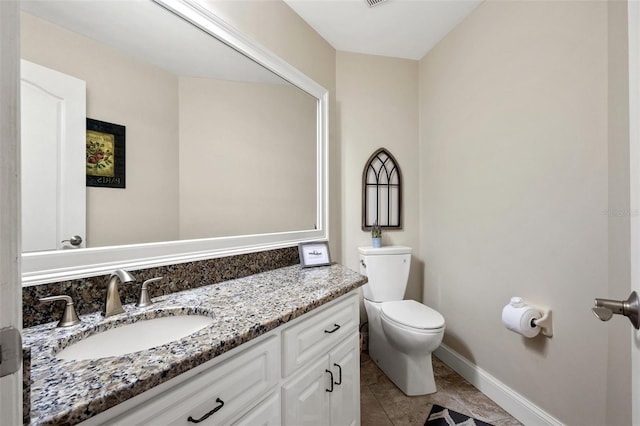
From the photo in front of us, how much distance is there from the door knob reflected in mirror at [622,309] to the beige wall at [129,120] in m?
1.41

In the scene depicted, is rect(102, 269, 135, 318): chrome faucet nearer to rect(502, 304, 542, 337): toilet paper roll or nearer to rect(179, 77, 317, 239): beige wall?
rect(179, 77, 317, 239): beige wall

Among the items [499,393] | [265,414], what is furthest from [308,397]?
[499,393]

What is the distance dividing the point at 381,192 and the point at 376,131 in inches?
21.0

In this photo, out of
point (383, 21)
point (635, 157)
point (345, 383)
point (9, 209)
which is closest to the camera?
point (9, 209)

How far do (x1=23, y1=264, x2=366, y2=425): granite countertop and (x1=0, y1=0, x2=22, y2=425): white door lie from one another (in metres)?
0.19

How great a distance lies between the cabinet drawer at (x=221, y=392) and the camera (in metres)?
0.60

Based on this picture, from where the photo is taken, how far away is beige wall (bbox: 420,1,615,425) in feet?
4.00

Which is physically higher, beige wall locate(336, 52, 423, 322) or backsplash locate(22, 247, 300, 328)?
beige wall locate(336, 52, 423, 322)

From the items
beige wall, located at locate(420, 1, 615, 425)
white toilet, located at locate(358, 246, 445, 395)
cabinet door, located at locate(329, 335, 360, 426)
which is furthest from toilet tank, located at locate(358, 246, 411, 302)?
cabinet door, located at locate(329, 335, 360, 426)

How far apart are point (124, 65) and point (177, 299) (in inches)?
36.5

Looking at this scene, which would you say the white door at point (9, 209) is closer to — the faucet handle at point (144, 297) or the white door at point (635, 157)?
the faucet handle at point (144, 297)

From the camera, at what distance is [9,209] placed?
0.32 metres

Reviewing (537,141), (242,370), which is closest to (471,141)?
(537,141)

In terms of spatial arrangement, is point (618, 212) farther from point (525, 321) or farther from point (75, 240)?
point (75, 240)
